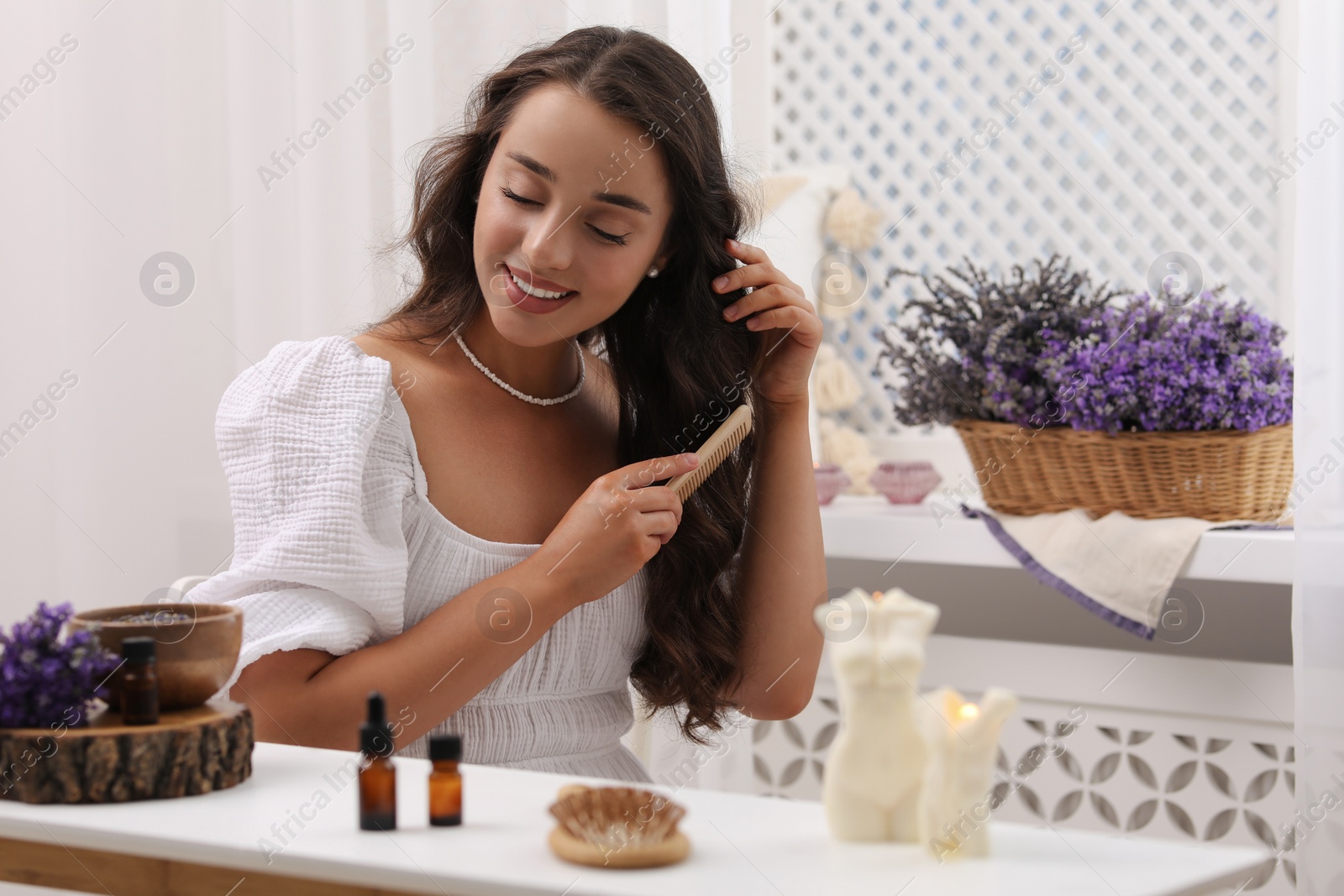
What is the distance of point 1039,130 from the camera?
219cm

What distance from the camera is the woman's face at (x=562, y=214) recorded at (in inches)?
39.7

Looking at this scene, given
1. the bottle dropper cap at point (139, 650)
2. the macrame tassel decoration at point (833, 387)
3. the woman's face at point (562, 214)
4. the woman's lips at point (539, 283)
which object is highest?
the woman's face at point (562, 214)

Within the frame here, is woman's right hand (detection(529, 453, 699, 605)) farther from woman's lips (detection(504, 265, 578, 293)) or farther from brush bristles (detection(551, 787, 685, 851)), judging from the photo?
brush bristles (detection(551, 787, 685, 851))

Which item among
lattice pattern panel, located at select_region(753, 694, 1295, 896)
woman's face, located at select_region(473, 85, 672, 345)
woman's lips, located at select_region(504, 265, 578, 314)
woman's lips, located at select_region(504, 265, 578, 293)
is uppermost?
woman's face, located at select_region(473, 85, 672, 345)

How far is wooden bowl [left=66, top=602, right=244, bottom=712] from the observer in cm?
70

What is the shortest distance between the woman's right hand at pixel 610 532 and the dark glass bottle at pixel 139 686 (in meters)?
0.36

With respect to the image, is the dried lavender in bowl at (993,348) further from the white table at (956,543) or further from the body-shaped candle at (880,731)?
the body-shaped candle at (880,731)

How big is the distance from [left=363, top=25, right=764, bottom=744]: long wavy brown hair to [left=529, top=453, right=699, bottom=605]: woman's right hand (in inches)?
6.5

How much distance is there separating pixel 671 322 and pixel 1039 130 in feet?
4.08

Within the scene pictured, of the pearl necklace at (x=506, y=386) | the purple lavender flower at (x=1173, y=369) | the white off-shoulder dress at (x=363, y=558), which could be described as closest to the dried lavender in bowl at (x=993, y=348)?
the purple lavender flower at (x=1173, y=369)

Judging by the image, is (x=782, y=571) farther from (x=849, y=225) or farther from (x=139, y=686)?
(x=849, y=225)

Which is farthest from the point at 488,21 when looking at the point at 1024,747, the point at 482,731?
the point at 1024,747

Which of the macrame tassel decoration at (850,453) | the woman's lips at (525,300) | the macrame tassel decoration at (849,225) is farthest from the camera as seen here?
the macrame tassel decoration at (849,225)

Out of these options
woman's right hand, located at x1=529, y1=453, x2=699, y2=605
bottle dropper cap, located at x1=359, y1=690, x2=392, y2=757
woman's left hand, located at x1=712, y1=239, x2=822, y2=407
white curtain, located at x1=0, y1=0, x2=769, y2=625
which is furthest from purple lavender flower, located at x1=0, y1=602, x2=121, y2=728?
white curtain, located at x1=0, y1=0, x2=769, y2=625
